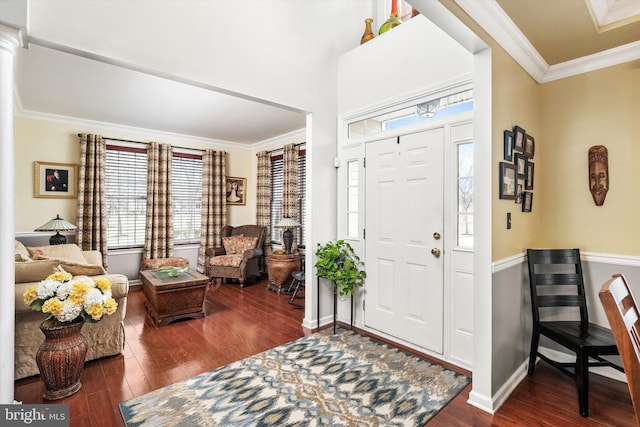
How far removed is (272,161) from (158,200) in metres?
2.23

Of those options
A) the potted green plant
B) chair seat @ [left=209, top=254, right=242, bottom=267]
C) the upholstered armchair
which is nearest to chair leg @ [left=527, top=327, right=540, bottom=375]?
the potted green plant

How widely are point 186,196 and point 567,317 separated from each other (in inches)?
237

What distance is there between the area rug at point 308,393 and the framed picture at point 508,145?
5.59 ft

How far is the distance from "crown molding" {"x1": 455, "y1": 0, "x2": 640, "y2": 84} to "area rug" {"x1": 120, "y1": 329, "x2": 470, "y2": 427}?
2472 mm

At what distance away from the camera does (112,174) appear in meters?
5.39

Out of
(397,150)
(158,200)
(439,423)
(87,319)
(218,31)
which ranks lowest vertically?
(439,423)

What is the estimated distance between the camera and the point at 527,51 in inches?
93.0

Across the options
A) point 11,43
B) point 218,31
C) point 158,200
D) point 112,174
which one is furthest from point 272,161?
point 11,43

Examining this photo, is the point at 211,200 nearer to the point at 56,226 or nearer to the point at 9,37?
the point at 56,226

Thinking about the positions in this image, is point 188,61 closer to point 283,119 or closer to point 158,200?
point 283,119

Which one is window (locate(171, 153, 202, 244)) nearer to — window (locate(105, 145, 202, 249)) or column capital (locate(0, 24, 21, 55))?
window (locate(105, 145, 202, 249))

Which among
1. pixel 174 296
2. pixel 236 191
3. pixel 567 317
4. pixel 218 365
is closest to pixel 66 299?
pixel 218 365

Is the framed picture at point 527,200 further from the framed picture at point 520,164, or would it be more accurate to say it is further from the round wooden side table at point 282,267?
the round wooden side table at point 282,267

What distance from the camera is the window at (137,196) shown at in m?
5.40
